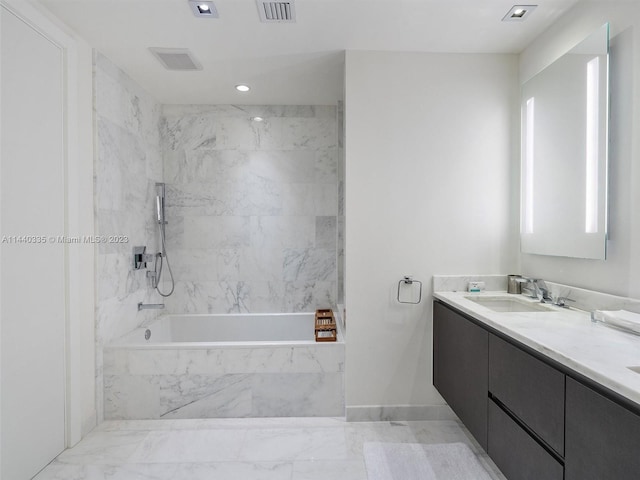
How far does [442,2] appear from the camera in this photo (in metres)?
1.88

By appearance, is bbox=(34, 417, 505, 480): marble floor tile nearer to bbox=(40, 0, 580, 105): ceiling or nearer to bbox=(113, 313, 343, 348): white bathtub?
bbox=(113, 313, 343, 348): white bathtub

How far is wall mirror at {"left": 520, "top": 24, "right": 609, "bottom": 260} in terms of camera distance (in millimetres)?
→ 1741

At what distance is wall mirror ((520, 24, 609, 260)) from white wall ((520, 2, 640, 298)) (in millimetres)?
49

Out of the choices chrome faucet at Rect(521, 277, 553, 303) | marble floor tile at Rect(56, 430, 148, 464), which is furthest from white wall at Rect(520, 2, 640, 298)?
marble floor tile at Rect(56, 430, 148, 464)

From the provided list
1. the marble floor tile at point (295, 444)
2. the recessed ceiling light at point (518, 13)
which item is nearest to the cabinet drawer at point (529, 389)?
the marble floor tile at point (295, 444)

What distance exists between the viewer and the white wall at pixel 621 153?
1607mm

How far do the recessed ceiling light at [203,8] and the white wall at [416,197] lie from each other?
3.14 ft

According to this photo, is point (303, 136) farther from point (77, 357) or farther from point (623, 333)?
point (623, 333)

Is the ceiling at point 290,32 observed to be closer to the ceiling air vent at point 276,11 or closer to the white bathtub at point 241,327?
the ceiling air vent at point 276,11

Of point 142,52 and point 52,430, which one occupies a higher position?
point 142,52

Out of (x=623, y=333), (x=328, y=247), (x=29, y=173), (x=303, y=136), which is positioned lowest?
(x=623, y=333)

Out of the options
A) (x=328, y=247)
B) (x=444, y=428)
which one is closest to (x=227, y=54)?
(x=328, y=247)

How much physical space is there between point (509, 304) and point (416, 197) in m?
0.87

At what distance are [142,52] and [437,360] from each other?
111 inches
